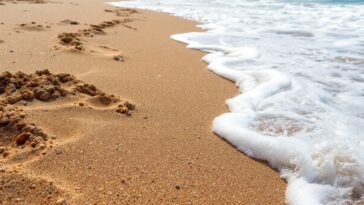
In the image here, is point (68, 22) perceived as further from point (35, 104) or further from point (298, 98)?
point (298, 98)

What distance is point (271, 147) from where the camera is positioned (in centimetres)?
213

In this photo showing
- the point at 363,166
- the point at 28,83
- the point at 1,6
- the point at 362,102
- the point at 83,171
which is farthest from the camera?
the point at 1,6

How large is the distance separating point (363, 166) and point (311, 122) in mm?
551

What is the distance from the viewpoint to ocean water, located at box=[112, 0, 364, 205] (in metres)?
1.90

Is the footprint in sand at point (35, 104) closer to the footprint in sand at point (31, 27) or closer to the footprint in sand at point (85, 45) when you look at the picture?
the footprint in sand at point (85, 45)

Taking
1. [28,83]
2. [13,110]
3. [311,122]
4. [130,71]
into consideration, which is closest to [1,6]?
[130,71]

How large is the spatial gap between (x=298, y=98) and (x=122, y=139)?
1408 mm

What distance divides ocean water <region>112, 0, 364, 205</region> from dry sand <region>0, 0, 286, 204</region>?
13cm

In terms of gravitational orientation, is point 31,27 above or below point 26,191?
above

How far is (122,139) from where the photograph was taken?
2.08 meters

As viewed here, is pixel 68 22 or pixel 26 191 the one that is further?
pixel 68 22

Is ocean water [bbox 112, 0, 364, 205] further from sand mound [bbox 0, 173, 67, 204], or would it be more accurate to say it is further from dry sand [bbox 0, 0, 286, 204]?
sand mound [bbox 0, 173, 67, 204]

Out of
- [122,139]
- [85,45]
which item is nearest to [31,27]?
[85,45]

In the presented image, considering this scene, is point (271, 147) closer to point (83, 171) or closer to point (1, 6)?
point (83, 171)
